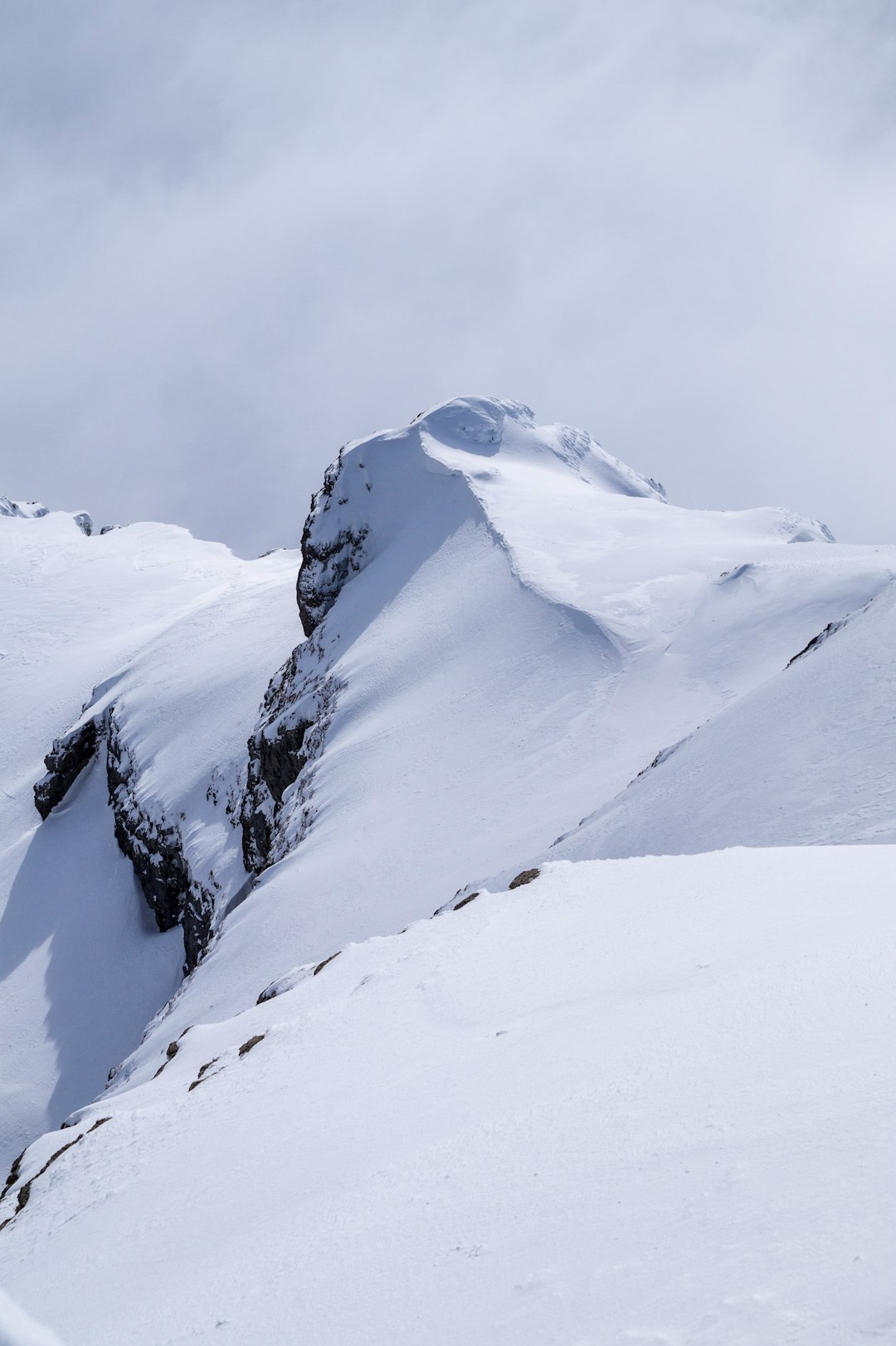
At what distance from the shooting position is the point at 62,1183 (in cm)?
753

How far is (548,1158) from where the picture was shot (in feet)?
13.4

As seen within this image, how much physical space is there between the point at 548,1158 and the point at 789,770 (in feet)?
28.9

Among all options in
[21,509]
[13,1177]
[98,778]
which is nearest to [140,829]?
[98,778]

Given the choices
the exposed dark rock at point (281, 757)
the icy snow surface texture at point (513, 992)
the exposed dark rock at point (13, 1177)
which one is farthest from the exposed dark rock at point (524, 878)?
the exposed dark rock at point (281, 757)

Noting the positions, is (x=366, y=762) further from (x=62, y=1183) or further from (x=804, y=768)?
(x=62, y=1183)

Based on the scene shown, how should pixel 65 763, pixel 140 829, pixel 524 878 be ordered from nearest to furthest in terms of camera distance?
pixel 524 878, pixel 140 829, pixel 65 763

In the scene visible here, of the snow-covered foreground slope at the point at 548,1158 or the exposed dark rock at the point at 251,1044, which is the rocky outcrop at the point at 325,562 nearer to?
the exposed dark rock at the point at 251,1044

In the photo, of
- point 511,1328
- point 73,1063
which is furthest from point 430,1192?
point 73,1063

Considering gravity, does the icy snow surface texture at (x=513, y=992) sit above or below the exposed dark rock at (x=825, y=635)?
above

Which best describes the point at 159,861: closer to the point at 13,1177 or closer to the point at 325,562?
the point at 325,562

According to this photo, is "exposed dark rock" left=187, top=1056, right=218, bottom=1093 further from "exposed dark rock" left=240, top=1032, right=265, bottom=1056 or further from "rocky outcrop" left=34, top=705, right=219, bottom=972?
"rocky outcrop" left=34, top=705, right=219, bottom=972

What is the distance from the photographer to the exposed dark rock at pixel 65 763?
49500 mm

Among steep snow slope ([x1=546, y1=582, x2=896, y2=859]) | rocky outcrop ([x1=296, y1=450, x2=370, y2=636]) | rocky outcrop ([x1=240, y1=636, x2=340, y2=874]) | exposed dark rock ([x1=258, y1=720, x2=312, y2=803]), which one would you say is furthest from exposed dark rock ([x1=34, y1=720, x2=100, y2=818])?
steep snow slope ([x1=546, y1=582, x2=896, y2=859])

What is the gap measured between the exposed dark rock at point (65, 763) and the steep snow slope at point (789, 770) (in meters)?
43.4
